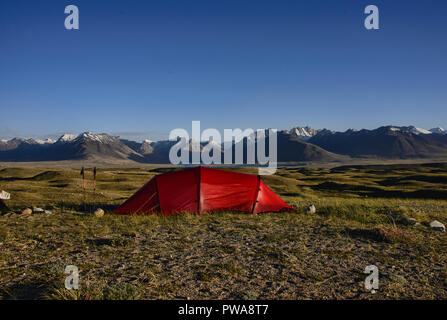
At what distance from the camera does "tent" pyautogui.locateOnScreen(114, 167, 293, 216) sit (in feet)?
46.3

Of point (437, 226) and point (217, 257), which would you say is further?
point (437, 226)

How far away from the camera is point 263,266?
7.66 meters

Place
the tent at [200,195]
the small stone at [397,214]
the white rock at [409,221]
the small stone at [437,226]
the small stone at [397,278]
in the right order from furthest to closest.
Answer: the tent at [200,195]
the small stone at [397,214]
the white rock at [409,221]
the small stone at [437,226]
the small stone at [397,278]

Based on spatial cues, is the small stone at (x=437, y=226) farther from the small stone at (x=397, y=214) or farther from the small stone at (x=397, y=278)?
the small stone at (x=397, y=278)

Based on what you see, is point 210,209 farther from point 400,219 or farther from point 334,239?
point 400,219

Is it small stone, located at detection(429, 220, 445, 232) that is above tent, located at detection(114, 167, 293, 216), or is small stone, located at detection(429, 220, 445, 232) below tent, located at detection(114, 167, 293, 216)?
below

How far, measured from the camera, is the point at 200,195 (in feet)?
46.6

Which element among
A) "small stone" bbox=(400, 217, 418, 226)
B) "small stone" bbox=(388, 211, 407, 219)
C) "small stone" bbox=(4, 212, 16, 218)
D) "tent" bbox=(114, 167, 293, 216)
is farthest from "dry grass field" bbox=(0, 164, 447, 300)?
"tent" bbox=(114, 167, 293, 216)

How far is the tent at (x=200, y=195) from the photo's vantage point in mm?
14117

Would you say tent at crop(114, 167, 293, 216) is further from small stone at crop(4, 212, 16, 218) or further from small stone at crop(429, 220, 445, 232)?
small stone at crop(429, 220, 445, 232)

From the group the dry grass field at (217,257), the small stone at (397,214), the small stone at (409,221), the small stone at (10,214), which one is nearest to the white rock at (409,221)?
the small stone at (409,221)

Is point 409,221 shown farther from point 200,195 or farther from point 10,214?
point 10,214

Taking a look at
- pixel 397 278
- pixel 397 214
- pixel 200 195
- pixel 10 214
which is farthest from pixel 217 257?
pixel 10 214

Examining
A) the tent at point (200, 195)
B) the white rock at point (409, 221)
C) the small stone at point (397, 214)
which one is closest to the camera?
the white rock at point (409, 221)
